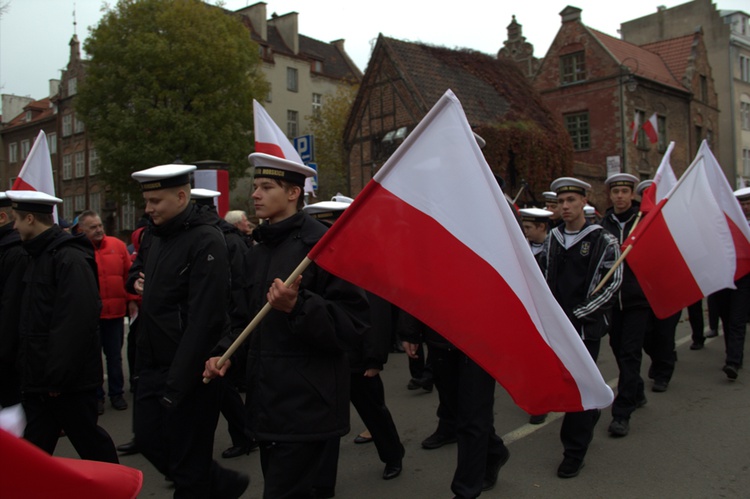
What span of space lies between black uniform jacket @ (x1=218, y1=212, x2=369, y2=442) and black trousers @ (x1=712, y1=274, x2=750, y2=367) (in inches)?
220

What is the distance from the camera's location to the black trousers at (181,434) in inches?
140

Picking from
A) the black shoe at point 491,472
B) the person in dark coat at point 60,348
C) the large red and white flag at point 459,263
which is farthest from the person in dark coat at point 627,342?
the person in dark coat at point 60,348

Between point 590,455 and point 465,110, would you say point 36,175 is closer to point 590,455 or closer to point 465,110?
point 590,455

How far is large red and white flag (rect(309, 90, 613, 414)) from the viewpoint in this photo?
3080mm

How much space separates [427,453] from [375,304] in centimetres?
124

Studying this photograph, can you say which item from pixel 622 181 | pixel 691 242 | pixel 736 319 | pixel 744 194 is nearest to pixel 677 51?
pixel 744 194

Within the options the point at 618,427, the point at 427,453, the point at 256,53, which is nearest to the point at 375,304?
the point at 427,453

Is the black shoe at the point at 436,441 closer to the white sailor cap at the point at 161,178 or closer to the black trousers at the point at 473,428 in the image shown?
the black trousers at the point at 473,428

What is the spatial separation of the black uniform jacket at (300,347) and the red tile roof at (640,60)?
35.2 meters

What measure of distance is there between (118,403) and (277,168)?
4.65m

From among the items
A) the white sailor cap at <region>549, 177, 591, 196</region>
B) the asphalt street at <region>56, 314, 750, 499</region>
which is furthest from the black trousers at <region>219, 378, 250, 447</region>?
the white sailor cap at <region>549, 177, 591, 196</region>

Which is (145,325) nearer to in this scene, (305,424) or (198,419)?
(198,419)

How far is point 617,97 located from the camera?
113 ft

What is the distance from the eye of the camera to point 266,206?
3.47 meters
